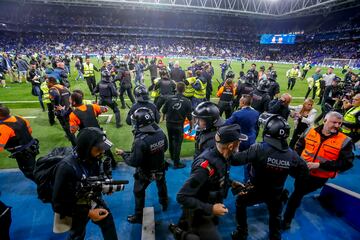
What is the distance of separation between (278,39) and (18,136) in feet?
199

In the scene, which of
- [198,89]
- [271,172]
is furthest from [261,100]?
[271,172]

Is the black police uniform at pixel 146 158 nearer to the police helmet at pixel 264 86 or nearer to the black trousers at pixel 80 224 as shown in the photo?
the black trousers at pixel 80 224

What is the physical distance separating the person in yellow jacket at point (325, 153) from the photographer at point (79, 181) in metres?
3.22

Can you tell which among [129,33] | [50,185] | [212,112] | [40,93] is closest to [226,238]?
[212,112]

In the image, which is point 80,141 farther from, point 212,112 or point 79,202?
point 212,112

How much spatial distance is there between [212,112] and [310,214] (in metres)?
3.38

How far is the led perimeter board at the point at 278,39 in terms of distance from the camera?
5212 centimetres

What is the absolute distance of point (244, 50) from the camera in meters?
58.7

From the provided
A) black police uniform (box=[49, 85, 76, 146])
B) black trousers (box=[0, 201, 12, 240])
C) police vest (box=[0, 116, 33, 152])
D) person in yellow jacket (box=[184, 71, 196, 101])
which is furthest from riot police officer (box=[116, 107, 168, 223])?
person in yellow jacket (box=[184, 71, 196, 101])


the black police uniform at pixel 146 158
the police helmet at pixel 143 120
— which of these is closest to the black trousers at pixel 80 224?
the black police uniform at pixel 146 158

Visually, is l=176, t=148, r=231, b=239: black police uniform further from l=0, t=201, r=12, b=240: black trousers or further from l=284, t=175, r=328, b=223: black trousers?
l=0, t=201, r=12, b=240: black trousers

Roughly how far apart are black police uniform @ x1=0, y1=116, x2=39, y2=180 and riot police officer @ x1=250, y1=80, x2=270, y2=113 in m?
6.27

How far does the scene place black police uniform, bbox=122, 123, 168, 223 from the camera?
144 inches

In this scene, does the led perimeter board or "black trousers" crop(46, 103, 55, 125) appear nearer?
"black trousers" crop(46, 103, 55, 125)
